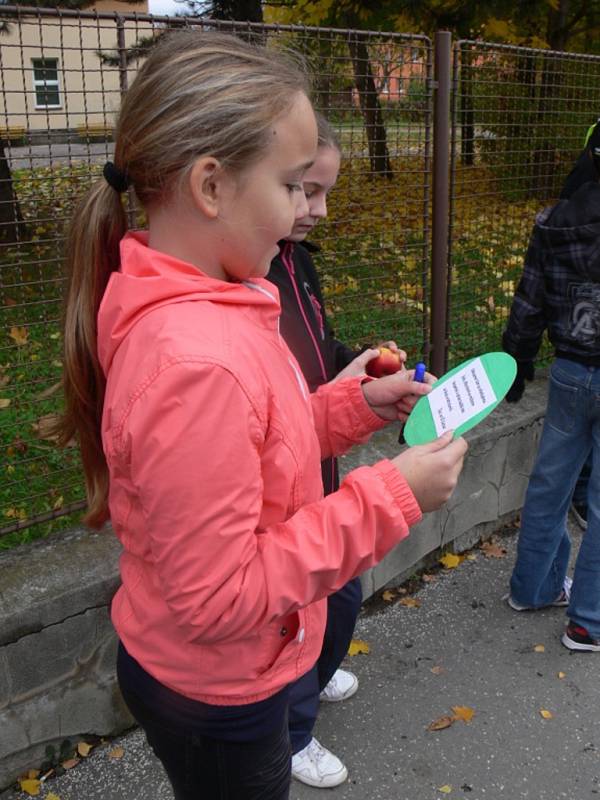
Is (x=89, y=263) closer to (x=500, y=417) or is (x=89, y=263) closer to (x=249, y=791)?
(x=249, y=791)

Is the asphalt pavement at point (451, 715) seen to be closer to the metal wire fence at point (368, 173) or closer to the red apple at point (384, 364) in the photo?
the metal wire fence at point (368, 173)

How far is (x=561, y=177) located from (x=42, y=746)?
383 centimetres

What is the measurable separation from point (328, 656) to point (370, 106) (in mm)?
2279

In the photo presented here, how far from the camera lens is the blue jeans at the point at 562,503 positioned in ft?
9.75

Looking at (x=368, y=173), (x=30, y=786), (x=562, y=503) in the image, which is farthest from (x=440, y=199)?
(x=30, y=786)

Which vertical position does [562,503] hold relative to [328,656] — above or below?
above

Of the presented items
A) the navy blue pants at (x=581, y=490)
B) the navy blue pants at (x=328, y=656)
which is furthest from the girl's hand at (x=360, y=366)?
the navy blue pants at (x=581, y=490)

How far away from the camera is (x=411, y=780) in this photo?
2.47m

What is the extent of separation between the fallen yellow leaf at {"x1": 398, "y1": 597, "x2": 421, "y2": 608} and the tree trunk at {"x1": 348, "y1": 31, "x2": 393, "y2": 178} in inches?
74.3

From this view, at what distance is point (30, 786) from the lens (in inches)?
96.4

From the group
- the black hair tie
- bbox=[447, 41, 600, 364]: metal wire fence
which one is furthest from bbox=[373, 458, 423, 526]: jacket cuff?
bbox=[447, 41, 600, 364]: metal wire fence

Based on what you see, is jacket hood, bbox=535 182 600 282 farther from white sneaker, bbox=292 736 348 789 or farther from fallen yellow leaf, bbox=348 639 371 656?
white sneaker, bbox=292 736 348 789

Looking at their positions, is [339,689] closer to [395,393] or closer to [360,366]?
[360,366]

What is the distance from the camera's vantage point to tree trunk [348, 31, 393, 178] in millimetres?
3301
